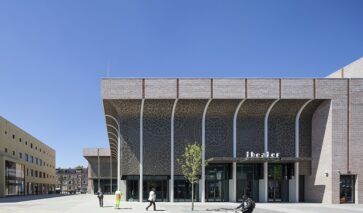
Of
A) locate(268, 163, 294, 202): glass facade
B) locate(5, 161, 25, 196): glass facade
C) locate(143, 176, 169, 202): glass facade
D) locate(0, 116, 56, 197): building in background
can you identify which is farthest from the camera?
locate(0, 116, 56, 197): building in background

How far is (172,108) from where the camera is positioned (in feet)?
120

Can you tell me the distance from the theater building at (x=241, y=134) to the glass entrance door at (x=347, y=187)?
9 cm

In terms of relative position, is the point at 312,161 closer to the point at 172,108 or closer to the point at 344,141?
the point at 344,141

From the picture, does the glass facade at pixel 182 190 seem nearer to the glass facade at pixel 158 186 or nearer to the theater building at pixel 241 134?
the theater building at pixel 241 134

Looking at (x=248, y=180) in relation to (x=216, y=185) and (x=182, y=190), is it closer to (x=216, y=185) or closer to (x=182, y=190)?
(x=216, y=185)

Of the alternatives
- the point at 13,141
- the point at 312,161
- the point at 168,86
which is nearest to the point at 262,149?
the point at 312,161

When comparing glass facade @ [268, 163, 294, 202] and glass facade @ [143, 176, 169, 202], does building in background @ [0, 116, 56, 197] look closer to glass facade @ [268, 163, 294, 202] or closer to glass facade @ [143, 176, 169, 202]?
glass facade @ [143, 176, 169, 202]

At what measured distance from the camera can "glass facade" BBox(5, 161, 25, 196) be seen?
57344 millimetres

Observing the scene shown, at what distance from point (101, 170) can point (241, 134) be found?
58951 millimetres

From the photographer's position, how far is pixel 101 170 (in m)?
89.9

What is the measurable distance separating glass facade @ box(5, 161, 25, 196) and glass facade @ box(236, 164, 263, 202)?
35962 mm

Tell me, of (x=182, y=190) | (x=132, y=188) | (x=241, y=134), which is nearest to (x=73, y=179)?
(x=132, y=188)

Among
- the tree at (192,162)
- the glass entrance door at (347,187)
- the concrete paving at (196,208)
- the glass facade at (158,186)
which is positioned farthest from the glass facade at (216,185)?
the glass entrance door at (347,187)

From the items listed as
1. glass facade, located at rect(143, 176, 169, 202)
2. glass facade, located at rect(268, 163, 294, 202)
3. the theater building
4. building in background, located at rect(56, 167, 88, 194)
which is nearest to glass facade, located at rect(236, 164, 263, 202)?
the theater building
